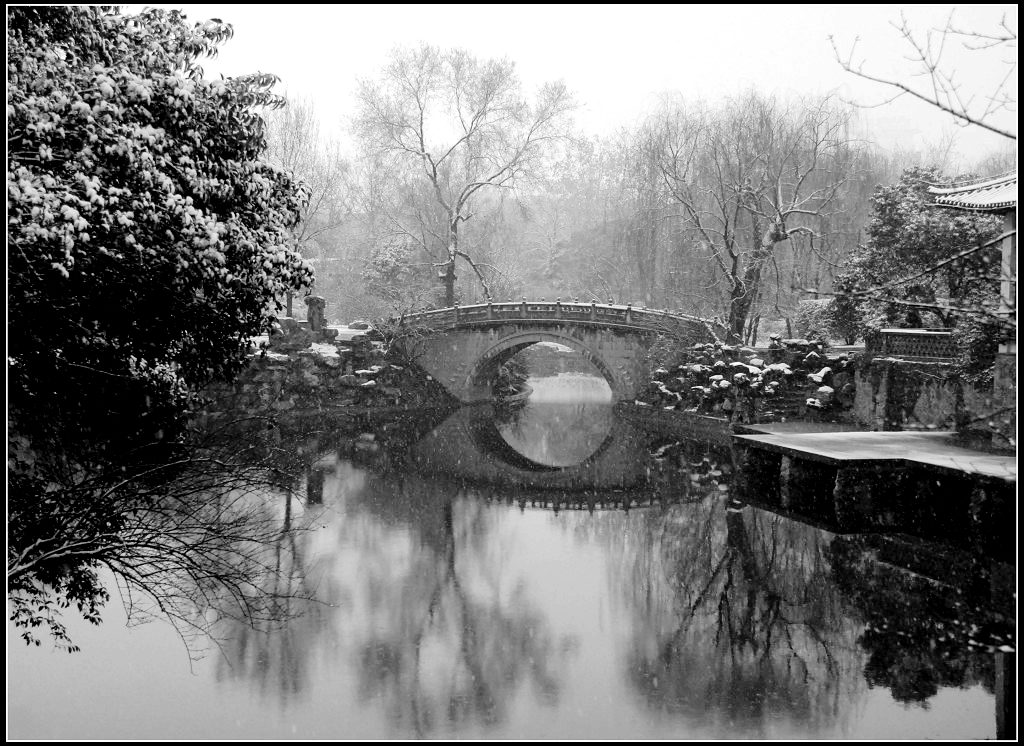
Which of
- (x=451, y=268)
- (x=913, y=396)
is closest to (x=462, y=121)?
(x=451, y=268)

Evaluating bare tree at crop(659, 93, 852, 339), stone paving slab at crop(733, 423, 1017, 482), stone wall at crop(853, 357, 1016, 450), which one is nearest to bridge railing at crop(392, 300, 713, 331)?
bare tree at crop(659, 93, 852, 339)

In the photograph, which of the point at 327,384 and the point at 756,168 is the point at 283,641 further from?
the point at 756,168

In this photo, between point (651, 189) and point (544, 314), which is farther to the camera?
point (651, 189)

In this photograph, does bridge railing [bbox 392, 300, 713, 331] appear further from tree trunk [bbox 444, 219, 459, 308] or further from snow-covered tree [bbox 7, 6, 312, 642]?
snow-covered tree [bbox 7, 6, 312, 642]

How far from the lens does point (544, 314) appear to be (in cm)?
2319

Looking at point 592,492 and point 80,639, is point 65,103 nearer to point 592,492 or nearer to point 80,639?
point 80,639

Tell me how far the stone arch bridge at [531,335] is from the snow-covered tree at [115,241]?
48.2ft

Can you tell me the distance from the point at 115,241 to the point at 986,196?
35.1 ft

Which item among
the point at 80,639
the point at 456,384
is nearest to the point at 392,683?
the point at 80,639

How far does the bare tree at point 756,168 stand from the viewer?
845 inches

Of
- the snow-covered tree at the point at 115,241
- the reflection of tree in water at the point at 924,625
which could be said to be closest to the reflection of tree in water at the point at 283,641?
the snow-covered tree at the point at 115,241

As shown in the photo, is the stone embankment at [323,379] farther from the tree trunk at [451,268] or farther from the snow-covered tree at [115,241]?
the snow-covered tree at [115,241]

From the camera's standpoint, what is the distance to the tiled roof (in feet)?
36.9

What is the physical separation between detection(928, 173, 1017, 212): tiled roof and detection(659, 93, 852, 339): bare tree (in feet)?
26.2
